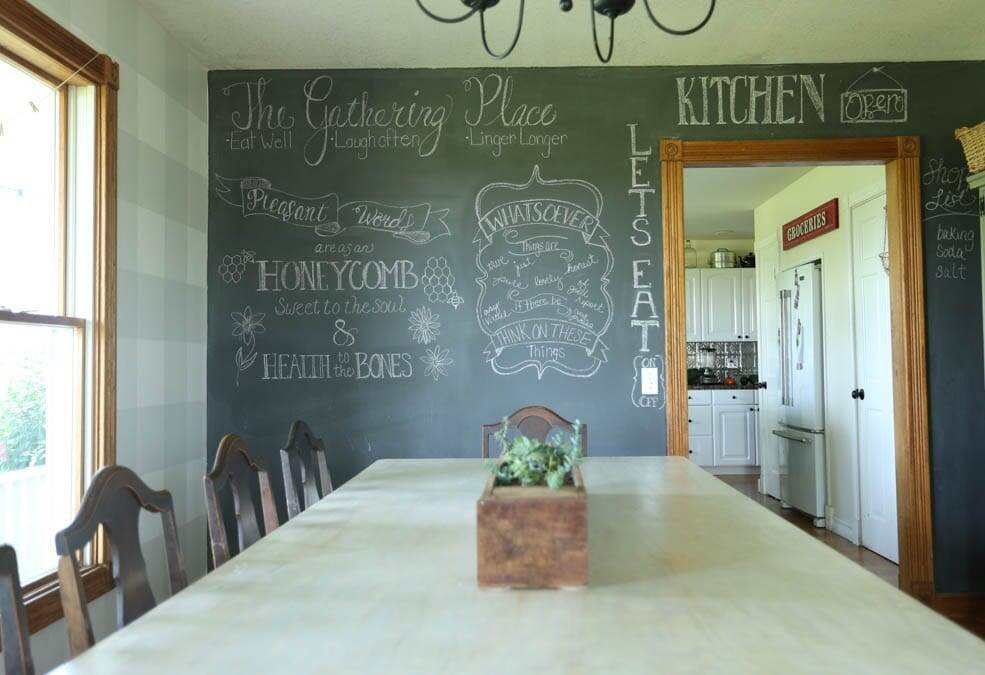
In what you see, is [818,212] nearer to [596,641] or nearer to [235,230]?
[235,230]

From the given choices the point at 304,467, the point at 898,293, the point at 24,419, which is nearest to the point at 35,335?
the point at 24,419

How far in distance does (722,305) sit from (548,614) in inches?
276

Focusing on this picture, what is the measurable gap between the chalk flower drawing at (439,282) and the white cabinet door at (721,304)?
4909mm

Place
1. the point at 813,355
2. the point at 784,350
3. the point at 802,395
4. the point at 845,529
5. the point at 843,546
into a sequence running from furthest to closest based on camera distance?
the point at 784,350, the point at 802,395, the point at 813,355, the point at 845,529, the point at 843,546

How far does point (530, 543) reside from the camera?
48.7 inches

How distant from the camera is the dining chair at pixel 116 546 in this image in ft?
3.87

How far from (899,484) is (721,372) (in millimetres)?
4701

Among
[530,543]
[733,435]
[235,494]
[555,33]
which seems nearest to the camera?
[530,543]

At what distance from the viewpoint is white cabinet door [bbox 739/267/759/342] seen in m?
7.63

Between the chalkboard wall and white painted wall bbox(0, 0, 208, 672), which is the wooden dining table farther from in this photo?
the chalkboard wall

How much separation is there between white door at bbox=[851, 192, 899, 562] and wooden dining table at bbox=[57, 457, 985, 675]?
2785 mm

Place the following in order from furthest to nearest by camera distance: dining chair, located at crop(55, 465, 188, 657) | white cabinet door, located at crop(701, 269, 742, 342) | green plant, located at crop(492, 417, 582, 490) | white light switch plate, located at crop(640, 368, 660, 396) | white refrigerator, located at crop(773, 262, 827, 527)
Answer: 1. white cabinet door, located at crop(701, 269, 742, 342)
2. white refrigerator, located at crop(773, 262, 827, 527)
3. white light switch plate, located at crop(640, 368, 660, 396)
4. green plant, located at crop(492, 417, 582, 490)
5. dining chair, located at crop(55, 465, 188, 657)

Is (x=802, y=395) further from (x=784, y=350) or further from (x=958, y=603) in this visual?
(x=958, y=603)

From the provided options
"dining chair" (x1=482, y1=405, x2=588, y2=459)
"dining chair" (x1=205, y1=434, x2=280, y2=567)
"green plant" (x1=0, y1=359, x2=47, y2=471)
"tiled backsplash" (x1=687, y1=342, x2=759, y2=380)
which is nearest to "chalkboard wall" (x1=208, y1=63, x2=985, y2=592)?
"dining chair" (x1=482, y1=405, x2=588, y2=459)
